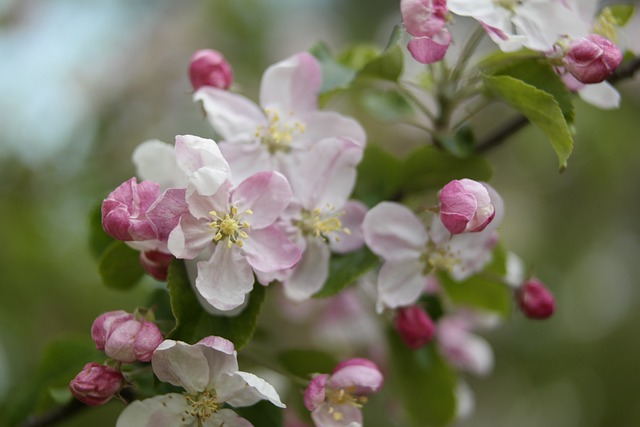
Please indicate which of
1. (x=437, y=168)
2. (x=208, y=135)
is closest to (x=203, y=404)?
(x=437, y=168)

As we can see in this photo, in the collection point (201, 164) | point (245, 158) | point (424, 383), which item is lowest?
point (424, 383)

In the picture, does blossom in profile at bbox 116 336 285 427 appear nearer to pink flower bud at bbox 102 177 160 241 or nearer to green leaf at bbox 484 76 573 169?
pink flower bud at bbox 102 177 160 241

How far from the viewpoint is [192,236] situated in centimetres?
80

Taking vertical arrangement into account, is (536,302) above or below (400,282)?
below

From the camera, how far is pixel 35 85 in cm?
212

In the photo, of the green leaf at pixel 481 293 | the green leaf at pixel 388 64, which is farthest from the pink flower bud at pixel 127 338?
the green leaf at pixel 481 293

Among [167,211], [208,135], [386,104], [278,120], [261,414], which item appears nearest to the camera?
[167,211]

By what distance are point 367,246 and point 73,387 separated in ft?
1.32

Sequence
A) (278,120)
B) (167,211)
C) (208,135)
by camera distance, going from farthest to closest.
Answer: (208,135)
(278,120)
(167,211)

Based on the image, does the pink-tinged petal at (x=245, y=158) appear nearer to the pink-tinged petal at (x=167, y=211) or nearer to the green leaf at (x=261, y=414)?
the pink-tinged petal at (x=167, y=211)

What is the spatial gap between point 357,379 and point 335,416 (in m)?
0.05

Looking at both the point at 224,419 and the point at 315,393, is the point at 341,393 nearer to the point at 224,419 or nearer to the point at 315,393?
the point at 315,393

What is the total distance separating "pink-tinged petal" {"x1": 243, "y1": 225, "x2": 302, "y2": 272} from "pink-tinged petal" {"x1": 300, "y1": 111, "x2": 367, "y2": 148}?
6.4 inches

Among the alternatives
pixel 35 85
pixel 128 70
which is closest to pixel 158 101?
pixel 128 70
